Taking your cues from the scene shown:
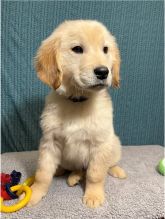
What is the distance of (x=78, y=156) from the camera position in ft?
5.15

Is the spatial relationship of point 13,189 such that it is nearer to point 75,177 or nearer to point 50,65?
point 75,177

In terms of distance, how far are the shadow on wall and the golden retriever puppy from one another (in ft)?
2.09

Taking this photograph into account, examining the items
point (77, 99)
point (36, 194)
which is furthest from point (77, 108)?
point (36, 194)

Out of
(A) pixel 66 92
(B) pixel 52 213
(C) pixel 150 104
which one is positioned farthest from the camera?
(C) pixel 150 104

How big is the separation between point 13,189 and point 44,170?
6.8 inches

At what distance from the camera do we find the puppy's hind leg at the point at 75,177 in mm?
1644

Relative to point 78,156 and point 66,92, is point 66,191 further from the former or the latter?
point 66,92

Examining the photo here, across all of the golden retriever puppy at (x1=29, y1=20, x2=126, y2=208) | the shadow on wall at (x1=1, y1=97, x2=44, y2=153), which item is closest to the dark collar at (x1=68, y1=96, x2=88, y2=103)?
the golden retriever puppy at (x1=29, y1=20, x2=126, y2=208)

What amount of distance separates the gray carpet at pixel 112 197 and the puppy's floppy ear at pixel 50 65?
53 centimetres

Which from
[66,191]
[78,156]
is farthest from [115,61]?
[66,191]

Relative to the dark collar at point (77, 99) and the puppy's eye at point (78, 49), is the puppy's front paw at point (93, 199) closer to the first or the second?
the dark collar at point (77, 99)

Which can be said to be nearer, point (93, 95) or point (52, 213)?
point (52, 213)

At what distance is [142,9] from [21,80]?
1.00 metres

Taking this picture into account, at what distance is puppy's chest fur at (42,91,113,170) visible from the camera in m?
1.52
